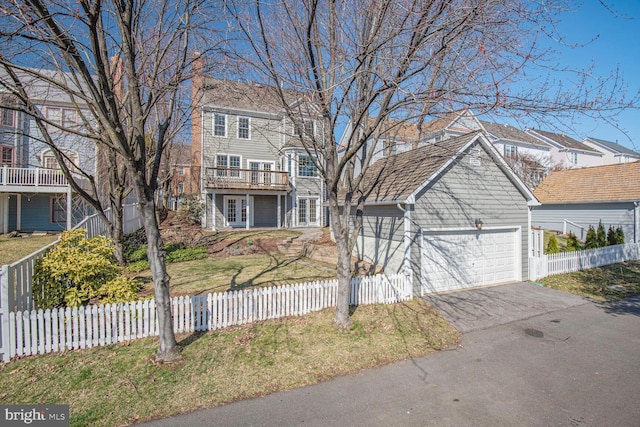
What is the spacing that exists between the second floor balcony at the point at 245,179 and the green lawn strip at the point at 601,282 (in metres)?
16.1

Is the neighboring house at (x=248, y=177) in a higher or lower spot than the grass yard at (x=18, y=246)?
higher

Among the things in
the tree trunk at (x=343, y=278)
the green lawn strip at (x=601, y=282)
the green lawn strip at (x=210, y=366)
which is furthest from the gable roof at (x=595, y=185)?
the tree trunk at (x=343, y=278)

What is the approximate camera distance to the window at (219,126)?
849 inches

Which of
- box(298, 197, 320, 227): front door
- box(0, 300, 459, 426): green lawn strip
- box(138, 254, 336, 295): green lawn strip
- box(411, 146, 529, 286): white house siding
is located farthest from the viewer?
box(298, 197, 320, 227): front door

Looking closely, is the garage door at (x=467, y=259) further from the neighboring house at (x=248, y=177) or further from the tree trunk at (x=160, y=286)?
the neighboring house at (x=248, y=177)

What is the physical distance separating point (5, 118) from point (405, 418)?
27.4m

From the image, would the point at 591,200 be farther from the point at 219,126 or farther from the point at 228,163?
the point at 219,126

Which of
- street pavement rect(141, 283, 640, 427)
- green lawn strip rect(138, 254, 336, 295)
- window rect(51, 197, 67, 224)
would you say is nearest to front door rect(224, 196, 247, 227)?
green lawn strip rect(138, 254, 336, 295)

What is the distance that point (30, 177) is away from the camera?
16.6 metres

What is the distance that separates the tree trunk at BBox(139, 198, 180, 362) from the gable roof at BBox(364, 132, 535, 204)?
21.1 feet

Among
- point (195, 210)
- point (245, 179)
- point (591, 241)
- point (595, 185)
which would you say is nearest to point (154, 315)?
point (245, 179)

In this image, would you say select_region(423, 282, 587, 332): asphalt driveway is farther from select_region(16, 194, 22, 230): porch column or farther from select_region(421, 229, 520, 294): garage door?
select_region(16, 194, 22, 230): porch column

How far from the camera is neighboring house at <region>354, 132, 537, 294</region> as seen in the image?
942 centimetres

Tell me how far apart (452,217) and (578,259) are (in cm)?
709
